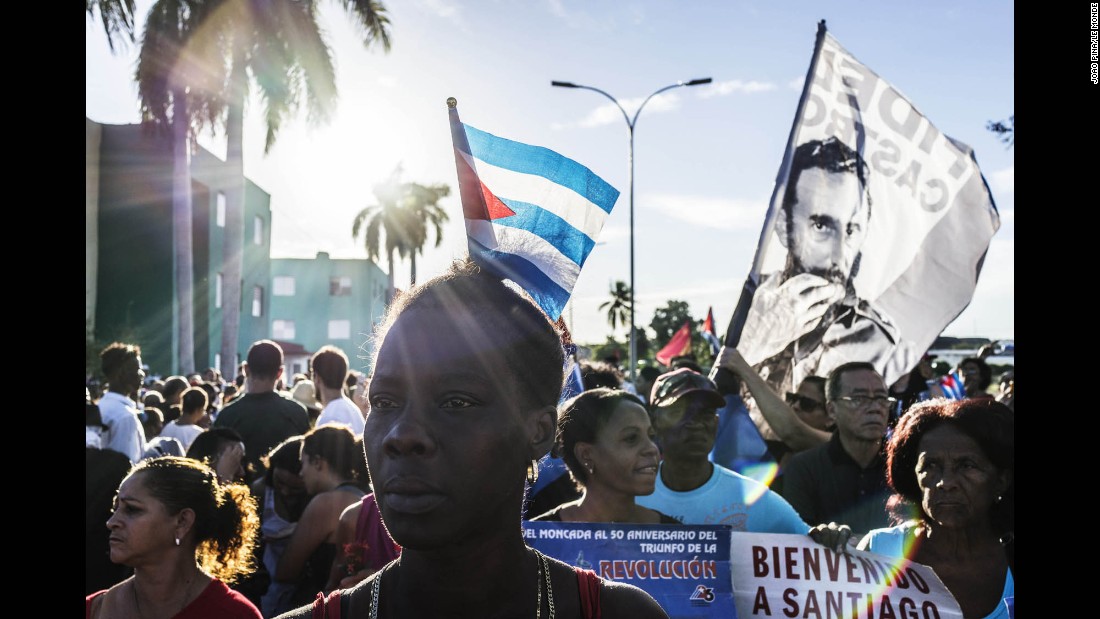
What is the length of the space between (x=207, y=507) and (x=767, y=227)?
3.33 meters

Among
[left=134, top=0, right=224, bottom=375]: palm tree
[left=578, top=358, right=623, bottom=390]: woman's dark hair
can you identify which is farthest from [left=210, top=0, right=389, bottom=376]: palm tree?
[left=578, top=358, right=623, bottom=390]: woman's dark hair

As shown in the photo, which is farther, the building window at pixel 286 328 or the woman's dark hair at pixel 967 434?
the building window at pixel 286 328

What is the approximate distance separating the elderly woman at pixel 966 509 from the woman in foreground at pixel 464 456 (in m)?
1.61

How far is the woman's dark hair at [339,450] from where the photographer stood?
434cm

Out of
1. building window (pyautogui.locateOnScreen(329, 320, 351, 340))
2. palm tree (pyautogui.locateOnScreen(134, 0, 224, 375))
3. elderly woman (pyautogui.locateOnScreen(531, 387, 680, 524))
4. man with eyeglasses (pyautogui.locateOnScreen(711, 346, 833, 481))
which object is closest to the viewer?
elderly woman (pyautogui.locateOnScreen(531, 387, 680, 524))

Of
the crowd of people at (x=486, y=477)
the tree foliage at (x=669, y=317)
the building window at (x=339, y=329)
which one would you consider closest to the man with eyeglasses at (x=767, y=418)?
the crowd of people at (x=486, y=477)

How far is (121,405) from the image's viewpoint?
20.5ft

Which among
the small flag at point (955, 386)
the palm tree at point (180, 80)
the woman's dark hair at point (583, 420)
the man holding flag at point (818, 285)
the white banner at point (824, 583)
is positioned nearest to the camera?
the white banner at point (824, 583)

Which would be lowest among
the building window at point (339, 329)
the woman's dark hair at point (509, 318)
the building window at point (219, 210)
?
the building window at point (339, 329)

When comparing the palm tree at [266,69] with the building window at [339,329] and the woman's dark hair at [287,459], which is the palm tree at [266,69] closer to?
the woman's dark hair at [287,459]

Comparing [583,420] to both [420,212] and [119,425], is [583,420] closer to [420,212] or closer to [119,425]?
[119,425]

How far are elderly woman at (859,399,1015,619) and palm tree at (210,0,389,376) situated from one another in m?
18.9

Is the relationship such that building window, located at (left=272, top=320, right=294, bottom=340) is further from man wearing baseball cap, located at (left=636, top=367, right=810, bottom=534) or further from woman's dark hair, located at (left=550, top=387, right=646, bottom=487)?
woman's dark hair, located at (left=550, top=387, right=646, bottom=487)

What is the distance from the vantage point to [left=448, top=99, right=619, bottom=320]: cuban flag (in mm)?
1886
